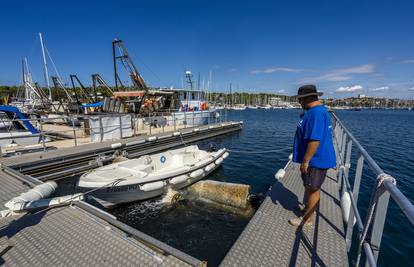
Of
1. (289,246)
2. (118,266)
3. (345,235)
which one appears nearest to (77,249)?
(118,266)

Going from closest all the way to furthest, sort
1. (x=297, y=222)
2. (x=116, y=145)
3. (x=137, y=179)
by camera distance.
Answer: (x=297, y=222)
(x=137, y=179)
(x=116, y=145)

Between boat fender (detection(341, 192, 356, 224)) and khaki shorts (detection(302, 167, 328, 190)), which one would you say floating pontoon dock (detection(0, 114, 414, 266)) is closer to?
boat fender (detection(341, 192, 356, 224))

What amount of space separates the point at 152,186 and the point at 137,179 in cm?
45

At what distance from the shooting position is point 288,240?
273cm

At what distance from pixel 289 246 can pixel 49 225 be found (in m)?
3.39

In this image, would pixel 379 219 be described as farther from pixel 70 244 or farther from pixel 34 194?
pixel 34 194

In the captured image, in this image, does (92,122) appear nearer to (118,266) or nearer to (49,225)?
(49,225)

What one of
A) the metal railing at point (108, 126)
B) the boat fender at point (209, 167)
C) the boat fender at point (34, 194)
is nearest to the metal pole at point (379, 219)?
the boat fender at point (34, 194)

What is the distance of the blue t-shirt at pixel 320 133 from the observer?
256cm

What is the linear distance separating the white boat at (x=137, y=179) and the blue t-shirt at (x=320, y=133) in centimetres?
439

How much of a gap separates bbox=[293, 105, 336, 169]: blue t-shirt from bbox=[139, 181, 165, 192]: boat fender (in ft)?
14.2

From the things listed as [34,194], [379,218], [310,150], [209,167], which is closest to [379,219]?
[379,218]

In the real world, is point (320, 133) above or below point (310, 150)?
above

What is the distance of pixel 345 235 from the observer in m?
2.86
